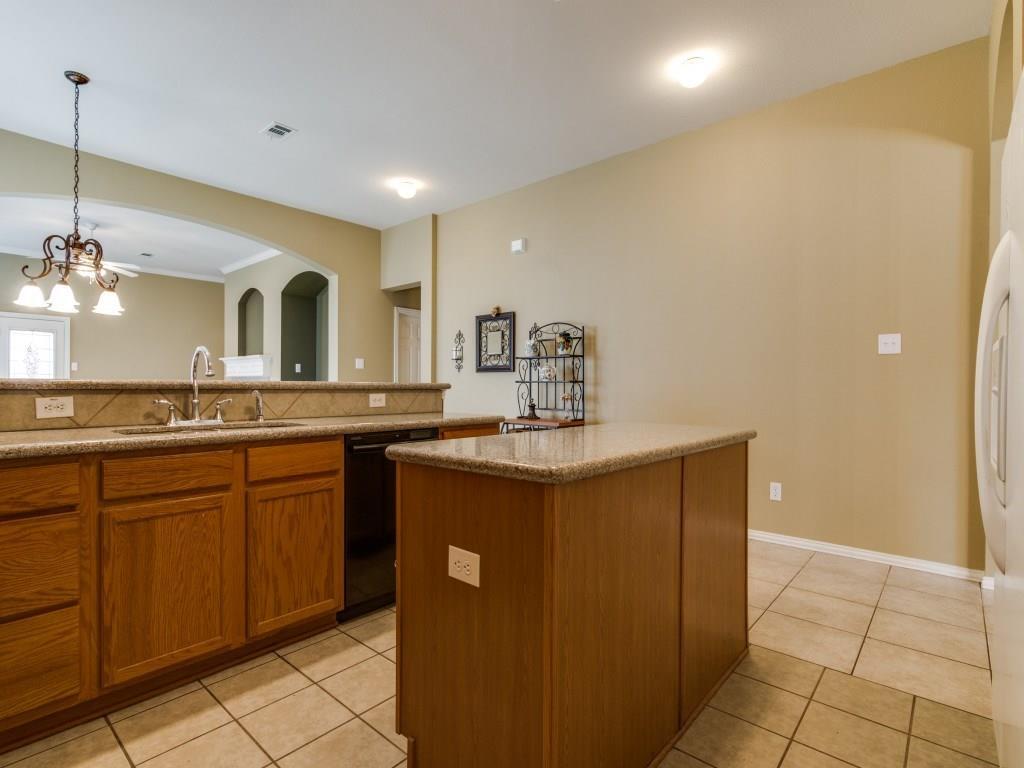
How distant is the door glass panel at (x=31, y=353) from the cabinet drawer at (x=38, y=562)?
7603 mm

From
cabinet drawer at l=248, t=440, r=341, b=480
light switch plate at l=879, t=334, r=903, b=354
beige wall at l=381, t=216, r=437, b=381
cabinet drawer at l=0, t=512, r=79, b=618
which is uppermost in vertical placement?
beige wall at l=381, t=216, r=437, b=381

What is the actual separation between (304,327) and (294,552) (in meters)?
6.20

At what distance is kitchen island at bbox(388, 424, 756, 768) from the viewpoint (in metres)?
1.07

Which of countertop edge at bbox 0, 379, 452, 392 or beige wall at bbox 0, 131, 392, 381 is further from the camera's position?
beige wall at bbox 0, 131, 392, 381

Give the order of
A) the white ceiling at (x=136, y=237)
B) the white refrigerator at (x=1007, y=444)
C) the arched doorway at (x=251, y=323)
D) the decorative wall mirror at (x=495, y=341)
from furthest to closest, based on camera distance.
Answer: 1. the arched doorway at (x=251, y=323)
2. the white ceiling at (x=136, y=237)
3. the decorative wall mirror at (x=495, y=341)
4. the white refrigerator at (x=1007, y=444)

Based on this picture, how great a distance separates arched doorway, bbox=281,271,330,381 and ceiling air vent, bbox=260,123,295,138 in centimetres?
316

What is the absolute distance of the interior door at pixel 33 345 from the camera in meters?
7.02

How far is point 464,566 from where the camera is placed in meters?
1.20

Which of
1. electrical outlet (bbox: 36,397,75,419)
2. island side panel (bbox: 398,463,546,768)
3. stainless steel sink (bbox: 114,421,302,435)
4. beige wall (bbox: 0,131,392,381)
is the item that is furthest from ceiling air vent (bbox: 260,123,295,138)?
island side panel (bbox: 398,463,546,768)

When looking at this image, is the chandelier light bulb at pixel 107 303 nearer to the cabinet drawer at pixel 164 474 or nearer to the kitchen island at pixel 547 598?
the cabinet drawer at pixel 164 474

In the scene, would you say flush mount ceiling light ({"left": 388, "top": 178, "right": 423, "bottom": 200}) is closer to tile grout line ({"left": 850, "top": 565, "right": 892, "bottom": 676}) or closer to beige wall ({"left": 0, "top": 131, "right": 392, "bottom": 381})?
beige wall ({"left": 0, "top": 131, "right": 392, "bottom": 381})

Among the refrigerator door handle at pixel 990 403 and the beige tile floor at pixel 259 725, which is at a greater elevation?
the refrigerator door handle at pixel 990 403

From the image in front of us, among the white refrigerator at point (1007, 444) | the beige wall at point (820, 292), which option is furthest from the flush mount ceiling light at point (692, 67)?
the white refrigerator at point (1007, 444)

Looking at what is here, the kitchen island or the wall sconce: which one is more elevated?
the wall sconce
